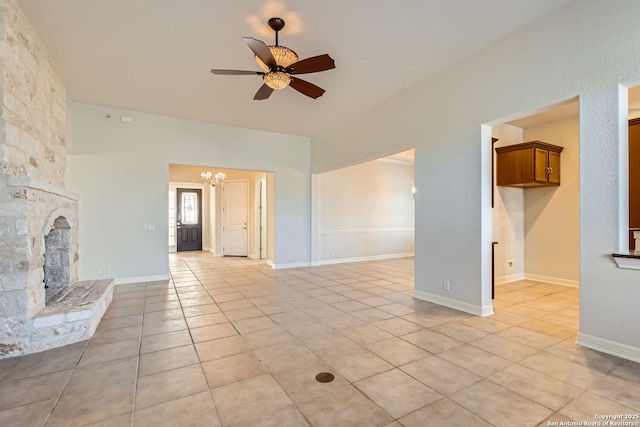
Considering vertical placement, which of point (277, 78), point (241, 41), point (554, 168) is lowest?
point (554, 168)

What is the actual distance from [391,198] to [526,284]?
Answer: 13.9ft

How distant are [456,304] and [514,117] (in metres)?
2.30

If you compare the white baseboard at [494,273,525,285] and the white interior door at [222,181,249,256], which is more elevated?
the white interior door at [222,181,249,256]

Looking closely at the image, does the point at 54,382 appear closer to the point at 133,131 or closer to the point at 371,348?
the point at 371,348

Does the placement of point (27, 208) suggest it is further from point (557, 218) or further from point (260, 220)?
point (557, 218)

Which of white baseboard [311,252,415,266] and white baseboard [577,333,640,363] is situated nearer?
white baseboard [577,333,640,363]

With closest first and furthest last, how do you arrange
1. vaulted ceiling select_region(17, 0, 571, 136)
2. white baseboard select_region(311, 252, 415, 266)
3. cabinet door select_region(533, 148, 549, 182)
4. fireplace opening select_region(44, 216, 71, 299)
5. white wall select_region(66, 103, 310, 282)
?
vaulted ceiling select_region(17, 0, 571, 136)
fireplace opening select_region(44, 216, 71, 299)
cabinet door select_region(533, 148, 549, 182)
white wall select_region(66, 103, 310, 282)
white baseboard select_region(311, 252, 415, 266)

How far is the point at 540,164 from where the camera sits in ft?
15.8

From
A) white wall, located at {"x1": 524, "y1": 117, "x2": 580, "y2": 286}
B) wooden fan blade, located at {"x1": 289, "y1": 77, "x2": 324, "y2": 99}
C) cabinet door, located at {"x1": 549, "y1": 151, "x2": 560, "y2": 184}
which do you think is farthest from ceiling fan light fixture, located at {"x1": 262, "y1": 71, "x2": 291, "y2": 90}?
white wall, located at {"x1": 524, "y1": 117, "x2": 580, "y2": 286}

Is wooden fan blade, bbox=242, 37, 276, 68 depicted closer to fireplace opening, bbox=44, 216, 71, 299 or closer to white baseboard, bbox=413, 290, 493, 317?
fireplace opening, bbox=44, 216, 71, 299

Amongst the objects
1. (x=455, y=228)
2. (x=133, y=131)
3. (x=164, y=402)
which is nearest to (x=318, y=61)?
(x=455, y=228)

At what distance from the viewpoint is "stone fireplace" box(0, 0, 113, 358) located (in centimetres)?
257

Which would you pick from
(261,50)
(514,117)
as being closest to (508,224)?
(514,117)

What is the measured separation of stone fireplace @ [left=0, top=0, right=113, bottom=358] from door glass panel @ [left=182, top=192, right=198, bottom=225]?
7438 millimetres
